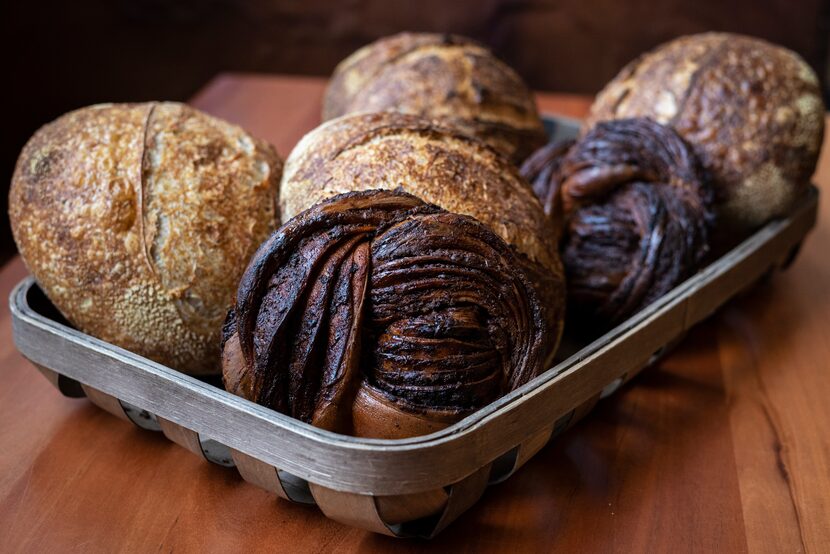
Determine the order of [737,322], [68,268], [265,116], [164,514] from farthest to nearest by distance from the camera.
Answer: [265,116]
[737,322]
[68,268]
[164,514]

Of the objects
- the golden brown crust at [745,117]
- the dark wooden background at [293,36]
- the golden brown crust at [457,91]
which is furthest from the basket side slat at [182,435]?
the dark wooden background at [293,36]

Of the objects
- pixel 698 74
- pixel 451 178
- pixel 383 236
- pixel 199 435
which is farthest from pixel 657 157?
pixel 199 435

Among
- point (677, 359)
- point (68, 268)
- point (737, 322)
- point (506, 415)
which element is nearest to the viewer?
point (506, 415)

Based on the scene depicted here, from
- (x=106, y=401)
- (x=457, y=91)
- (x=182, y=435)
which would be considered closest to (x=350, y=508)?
(x=182, y=435)

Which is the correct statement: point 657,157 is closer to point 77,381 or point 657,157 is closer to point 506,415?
point 506,415

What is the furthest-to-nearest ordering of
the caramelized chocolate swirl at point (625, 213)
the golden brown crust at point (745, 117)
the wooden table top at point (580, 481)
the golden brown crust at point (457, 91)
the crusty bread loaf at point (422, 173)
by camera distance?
the golden brown crust at point (457, 91) < the golden brown crust at point (745, 117) < the caramelized chocolate swirl at point (625, 213) < the crusty bread loaf at point (422, 173) < the wooden table top at point (580, 481)

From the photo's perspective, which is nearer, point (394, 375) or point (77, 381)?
point (394, 375)

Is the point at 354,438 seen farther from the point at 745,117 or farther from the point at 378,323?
the point at 745,117

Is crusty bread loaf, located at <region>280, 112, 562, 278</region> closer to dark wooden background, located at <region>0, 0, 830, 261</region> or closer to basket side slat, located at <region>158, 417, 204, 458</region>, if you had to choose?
basket side slat, located at <region>158, 417, 204, 458</region>

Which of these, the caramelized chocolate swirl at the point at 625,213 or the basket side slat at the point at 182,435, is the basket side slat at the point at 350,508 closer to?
the basket side slat at the point at 182,435
